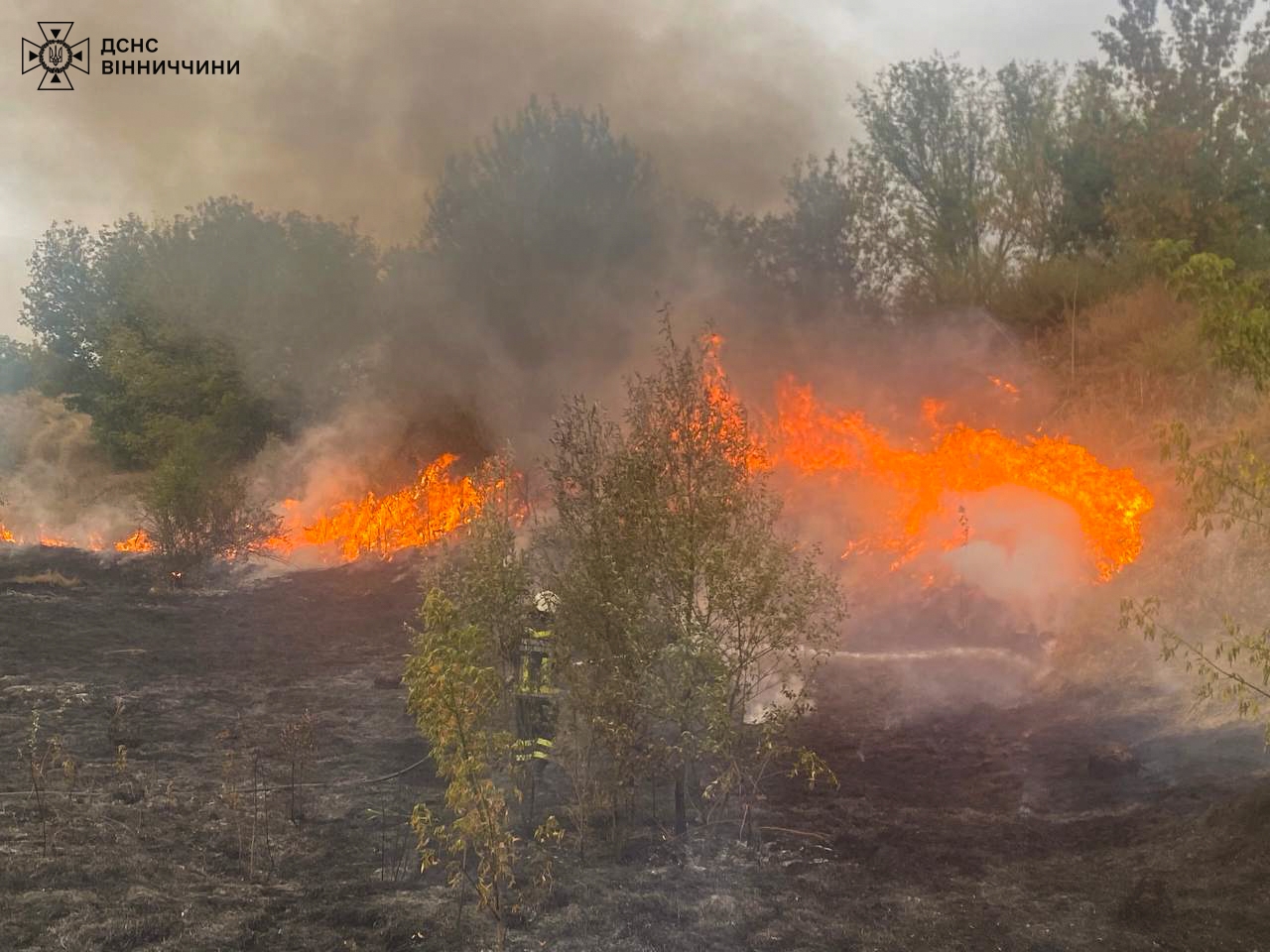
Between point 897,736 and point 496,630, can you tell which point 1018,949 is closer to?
point 496,630

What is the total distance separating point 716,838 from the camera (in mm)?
11547

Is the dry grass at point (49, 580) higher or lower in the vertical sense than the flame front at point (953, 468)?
lower

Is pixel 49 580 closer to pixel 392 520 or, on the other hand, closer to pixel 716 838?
pixel 392 520

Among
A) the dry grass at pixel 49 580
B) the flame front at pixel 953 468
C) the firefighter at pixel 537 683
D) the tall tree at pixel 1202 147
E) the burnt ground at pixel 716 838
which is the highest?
the tall tree at pixel 1202 147

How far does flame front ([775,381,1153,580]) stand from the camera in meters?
20.7

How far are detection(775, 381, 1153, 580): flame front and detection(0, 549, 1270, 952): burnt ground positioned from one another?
471 centimetres

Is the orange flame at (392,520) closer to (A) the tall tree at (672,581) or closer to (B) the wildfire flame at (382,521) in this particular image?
(B) the wildfire flame at (382,521)

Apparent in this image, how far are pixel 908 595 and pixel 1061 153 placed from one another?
17697mm

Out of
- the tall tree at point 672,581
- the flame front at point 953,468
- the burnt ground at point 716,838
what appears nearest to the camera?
the burnt ground at point 716,838

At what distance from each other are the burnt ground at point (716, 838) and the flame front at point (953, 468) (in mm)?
4708

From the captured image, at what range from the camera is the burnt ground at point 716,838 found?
8.75m

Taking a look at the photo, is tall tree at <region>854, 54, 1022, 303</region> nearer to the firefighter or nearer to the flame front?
the flame front

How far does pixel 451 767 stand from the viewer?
8562mm

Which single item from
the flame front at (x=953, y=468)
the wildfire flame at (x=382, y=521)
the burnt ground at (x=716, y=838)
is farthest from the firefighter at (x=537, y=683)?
the wildfire flame at (x=382, y=521)
